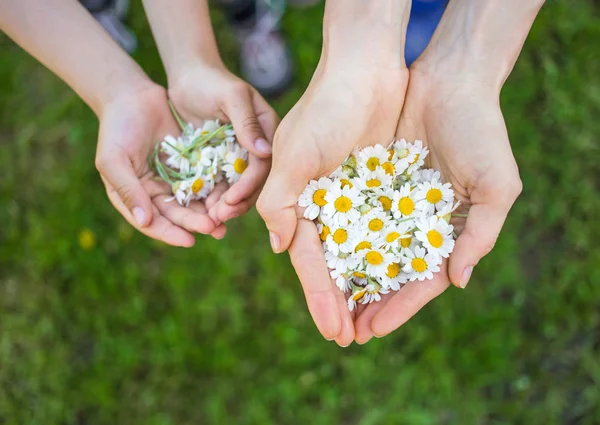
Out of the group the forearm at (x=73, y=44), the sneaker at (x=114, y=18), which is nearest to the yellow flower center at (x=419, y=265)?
the forearm at (x=73, y=44)

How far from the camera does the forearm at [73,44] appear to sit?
5.36ft

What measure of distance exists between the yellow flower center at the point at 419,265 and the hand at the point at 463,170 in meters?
0.03

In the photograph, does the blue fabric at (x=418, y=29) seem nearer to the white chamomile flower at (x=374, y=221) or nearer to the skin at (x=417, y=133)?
the skin at (x=417, y=133)

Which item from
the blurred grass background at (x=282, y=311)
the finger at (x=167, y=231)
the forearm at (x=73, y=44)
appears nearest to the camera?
the finger at (x=167, y=231)

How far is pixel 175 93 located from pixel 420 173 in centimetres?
76

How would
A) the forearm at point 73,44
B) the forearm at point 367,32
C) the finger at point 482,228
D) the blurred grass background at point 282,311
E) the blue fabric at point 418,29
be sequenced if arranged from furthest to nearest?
the blurred grass background at point 282,311, the blue fabric at point 418,29, the forearm at point 73,44, the forearm at point 367,32, the finger at point 482,228

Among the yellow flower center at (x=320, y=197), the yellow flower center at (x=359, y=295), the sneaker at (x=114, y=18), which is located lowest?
the yellow flower center at (x=359, y=295)

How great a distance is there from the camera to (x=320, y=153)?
1.37 meters

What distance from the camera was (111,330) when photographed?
222 cm

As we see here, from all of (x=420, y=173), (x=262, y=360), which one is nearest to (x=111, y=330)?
(x=262, y=360)

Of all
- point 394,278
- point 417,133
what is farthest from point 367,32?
point 394,278

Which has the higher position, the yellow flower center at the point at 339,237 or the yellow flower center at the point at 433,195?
the yellow flower center at the point at 339,237

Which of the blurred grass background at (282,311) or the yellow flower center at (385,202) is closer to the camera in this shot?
the yellow flower center at (385,202)

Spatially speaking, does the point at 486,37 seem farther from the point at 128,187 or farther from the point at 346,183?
the point at 128,187
